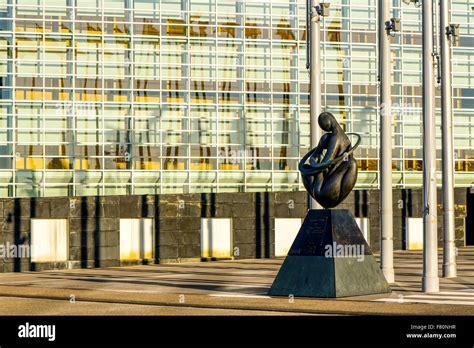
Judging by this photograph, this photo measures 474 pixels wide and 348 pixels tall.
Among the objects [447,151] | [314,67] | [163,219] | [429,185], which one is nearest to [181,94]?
[163,219]

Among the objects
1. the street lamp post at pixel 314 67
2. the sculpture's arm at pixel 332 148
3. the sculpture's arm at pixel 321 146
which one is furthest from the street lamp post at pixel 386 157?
the sculpture's arm at pixel 332 148

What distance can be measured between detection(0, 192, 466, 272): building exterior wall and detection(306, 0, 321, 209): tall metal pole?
14.7 m

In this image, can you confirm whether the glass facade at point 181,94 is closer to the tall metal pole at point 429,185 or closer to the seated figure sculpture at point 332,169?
the seated figure sculpture at point 332,169

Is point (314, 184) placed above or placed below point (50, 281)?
above

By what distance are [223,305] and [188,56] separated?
1109 inches

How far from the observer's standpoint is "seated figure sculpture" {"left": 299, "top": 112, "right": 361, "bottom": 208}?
88.4 feet

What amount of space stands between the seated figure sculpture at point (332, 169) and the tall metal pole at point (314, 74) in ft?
19.5

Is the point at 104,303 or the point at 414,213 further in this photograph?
the point at 414,213

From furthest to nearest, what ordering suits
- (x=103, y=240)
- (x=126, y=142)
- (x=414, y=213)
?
(x=414, y=213) < (x=126, y=142) < (x=103, y=240)

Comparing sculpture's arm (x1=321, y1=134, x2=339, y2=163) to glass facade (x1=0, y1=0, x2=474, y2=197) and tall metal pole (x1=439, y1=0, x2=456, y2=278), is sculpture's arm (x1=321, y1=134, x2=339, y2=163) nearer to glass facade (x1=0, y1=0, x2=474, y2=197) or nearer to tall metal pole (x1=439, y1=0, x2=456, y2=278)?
tall metal pole (x1=439, y1=0, x2=456, y2=278)

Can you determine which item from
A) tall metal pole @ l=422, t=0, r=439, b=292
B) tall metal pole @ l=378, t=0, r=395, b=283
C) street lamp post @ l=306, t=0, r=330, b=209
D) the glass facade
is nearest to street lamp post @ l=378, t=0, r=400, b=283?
tall metal pole @ l=378, t=0, r=395, b=283
